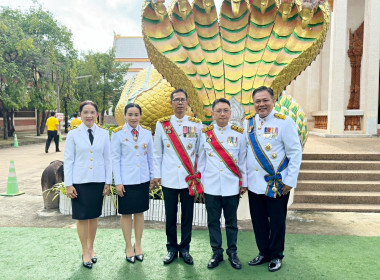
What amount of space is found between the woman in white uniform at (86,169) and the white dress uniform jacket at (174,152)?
0.47 meters

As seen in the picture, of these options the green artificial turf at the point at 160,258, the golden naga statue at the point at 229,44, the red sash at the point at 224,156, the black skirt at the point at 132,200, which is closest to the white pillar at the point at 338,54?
the golden naga statue at the point at 229,44

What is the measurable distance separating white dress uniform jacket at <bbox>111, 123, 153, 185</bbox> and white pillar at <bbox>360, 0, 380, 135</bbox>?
9.43 metres

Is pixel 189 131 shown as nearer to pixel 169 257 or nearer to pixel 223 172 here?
pixel 223 172

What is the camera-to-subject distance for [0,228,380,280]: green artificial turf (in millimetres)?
2885

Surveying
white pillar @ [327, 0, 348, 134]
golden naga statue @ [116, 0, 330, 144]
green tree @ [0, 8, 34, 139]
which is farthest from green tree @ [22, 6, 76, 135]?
golden naga statue @ [116, 0, 330, 144]

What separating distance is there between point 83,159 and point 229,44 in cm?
222

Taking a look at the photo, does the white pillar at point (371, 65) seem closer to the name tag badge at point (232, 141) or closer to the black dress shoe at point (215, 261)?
the name tag badge at point (232, 141)

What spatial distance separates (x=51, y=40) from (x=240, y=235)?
19560 millimetres

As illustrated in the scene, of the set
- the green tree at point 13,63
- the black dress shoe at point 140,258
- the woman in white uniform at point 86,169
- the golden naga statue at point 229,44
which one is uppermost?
the green tree at point 13,63

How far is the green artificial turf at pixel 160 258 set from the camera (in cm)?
288

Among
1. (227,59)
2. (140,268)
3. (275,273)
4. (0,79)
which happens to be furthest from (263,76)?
(0,79)

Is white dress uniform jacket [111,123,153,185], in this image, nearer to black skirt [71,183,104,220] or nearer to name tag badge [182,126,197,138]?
black skirt [71,183,104,220]

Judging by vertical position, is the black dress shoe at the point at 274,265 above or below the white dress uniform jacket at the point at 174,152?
below

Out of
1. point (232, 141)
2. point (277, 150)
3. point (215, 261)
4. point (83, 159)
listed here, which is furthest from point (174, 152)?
point (215, 261)
